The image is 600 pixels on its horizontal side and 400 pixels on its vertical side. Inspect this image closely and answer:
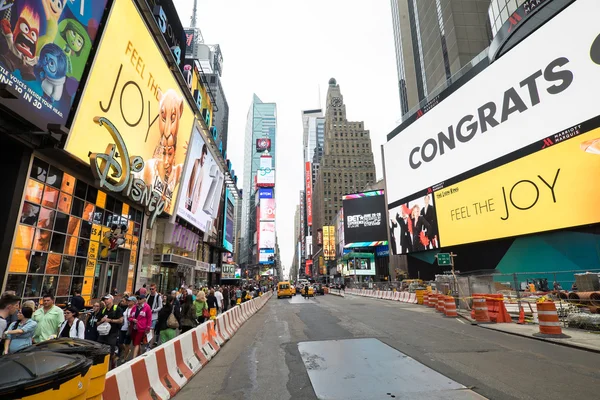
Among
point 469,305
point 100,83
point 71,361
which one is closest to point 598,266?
point 469,305

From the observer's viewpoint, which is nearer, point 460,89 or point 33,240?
point 33,240

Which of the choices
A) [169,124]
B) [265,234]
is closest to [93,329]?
[169,124]

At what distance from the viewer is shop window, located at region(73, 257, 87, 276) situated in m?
14.2

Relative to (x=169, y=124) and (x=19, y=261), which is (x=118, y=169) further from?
(x=169, y=124)

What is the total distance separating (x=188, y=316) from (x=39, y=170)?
873cm

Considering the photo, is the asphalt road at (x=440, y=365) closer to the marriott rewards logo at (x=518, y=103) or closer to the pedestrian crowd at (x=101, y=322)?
the pedestrian crowd at (x=101, y=322)

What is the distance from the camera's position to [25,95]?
9.90 m

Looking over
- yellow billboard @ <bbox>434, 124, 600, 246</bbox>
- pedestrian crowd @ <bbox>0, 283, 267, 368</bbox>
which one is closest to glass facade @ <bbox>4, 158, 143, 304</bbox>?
pedestrian crowd @ <bbox>0, 283, 267, 368</bbox>

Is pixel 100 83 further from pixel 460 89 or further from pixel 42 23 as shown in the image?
pixel 460 89

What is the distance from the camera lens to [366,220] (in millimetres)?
80625

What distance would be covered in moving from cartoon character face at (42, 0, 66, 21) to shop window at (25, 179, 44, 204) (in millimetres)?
5886

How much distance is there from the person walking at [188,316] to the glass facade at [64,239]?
643 centimetres

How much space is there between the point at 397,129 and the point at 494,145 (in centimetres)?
1979

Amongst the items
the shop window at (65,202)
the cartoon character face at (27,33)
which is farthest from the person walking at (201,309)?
the cartoon character face at (27,33)
